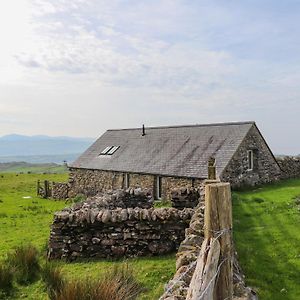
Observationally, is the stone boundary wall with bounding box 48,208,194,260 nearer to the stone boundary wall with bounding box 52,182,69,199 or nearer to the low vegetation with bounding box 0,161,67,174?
the stone boundary wall with bounding box 52,182,69,199

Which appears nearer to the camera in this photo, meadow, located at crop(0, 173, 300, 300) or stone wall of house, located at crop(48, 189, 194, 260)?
meadow, located at crop(0, 173, 300, 300)

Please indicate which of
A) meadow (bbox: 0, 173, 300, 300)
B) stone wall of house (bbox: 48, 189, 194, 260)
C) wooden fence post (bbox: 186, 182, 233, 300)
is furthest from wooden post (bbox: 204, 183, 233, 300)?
stone wall of house (bbox: 48, 189, 194, 260)

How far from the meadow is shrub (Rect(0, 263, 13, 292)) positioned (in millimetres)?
152

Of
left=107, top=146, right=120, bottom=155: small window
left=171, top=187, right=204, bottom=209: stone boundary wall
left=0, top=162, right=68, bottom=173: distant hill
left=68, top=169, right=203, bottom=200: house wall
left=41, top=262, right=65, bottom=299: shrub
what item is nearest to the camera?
left=41, top=262, right=65, bottom=299: shrub

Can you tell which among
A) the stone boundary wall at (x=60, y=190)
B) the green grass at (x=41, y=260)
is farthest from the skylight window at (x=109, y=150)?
the green grass at (x=41, y=260)

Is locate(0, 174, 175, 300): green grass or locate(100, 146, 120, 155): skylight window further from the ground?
locate(100, 146, 120, 155): skylight window

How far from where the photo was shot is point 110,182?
27.5 m

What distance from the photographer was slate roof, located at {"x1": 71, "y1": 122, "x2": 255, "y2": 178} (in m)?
22.7

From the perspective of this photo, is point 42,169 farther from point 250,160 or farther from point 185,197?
point 185,197

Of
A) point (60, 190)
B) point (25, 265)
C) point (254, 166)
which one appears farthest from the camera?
point (60, 190)

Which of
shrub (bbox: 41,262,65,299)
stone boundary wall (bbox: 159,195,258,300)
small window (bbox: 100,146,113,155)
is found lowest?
shrub (bbox: 41,262,65,299)

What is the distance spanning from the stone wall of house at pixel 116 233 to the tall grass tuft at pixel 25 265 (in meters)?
1.20

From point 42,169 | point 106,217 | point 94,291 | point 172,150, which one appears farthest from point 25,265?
point 42,169

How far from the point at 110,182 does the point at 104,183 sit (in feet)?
2.33
